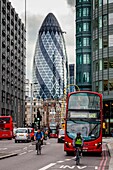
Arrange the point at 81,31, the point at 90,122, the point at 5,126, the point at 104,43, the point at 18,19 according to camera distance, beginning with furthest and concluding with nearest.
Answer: the point at 18,19 < the point at 81,31 < the point at 104,43 < the point at 5,126 < the point at 90,122

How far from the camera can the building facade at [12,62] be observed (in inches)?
4675

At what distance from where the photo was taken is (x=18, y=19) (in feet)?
461

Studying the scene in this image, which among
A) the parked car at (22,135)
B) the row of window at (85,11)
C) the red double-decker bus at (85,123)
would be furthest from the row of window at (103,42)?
the red double-decker bus at (85,123)

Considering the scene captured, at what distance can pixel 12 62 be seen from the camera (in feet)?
427

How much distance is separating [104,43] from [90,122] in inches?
1930

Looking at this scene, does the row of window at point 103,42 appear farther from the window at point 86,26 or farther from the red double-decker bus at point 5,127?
the red double-decker bus at point 5,127

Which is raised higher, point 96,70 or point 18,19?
point 18,19

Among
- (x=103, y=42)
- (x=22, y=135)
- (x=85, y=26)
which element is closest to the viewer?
(x=22, y=135)

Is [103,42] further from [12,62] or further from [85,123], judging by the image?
[12,62]

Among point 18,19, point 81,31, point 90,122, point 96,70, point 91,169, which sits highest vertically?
point 18,19

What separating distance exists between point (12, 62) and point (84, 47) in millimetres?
38373

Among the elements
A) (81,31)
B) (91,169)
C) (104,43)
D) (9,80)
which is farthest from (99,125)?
(9,80)

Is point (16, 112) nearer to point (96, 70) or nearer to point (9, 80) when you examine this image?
point (9, 80)

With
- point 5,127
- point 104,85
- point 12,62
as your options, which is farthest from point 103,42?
point 12,62
